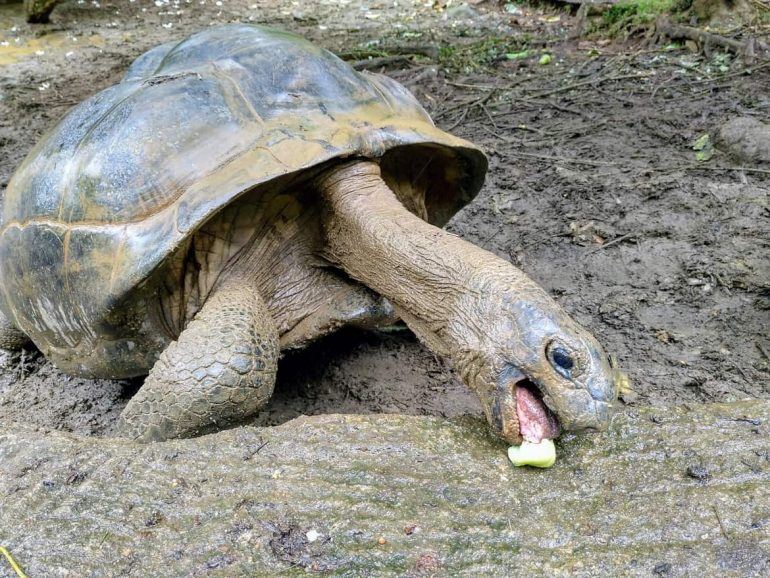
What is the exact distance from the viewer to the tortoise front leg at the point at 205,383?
2.10 meters

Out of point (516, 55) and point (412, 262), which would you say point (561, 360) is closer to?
point (412, 262)

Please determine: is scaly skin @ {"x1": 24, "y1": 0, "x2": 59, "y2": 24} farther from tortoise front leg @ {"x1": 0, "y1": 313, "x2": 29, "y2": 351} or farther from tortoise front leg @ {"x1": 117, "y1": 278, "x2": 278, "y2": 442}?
tortoise front leg @ {"x1": 117, "y1": 278, "x2": 278, "y2": 442}

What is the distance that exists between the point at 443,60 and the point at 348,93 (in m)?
4.86

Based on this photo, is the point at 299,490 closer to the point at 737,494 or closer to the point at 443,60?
the point at 737,494

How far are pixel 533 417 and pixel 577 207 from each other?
8.43 feet

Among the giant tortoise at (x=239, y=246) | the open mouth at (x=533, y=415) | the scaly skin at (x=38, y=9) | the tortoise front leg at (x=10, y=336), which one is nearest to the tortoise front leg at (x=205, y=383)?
the giant tortoise at (x=239, y=246)

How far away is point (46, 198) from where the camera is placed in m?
2.54

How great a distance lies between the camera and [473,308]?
6.19 ft

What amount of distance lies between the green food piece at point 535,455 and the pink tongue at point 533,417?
2 centimetres

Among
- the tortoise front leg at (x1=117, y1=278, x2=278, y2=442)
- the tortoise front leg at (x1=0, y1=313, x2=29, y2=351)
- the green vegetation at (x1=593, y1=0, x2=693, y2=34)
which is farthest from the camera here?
the green vegetation at (x1=593, y1=0, x2=693, y2=34)

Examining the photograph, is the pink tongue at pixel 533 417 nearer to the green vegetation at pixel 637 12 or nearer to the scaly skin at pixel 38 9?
the green vegetation at pixel 637 12

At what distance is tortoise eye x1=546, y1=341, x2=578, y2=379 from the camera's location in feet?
5.38

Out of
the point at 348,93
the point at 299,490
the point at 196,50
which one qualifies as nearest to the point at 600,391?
the point at 299,490

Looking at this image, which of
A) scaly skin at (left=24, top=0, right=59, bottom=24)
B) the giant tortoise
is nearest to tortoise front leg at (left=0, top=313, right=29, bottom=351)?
the giant tortoise
